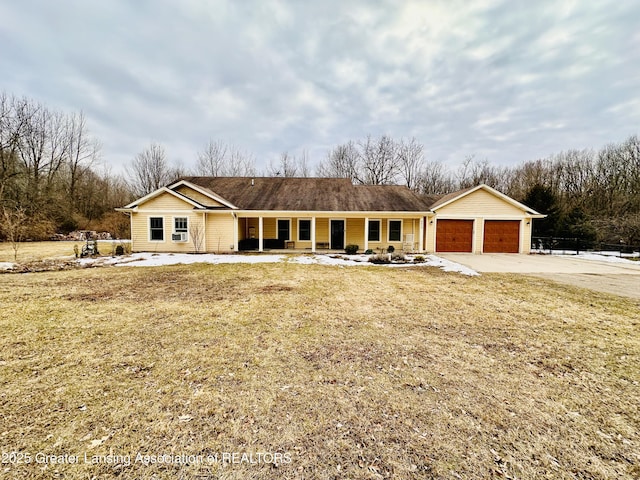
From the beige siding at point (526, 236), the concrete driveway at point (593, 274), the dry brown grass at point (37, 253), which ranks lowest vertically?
the concrete driveway at point (593, 274)

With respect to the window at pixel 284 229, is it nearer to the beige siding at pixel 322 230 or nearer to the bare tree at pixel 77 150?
the beige siding at pixel 322 230

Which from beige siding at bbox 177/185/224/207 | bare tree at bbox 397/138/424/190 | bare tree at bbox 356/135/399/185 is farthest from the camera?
bare tree at bbox 397/138/424/190

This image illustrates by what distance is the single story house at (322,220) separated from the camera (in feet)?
50.0

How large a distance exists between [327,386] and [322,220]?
48.3 feet

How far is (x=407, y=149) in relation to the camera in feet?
104

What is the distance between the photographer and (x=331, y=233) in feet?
56.8

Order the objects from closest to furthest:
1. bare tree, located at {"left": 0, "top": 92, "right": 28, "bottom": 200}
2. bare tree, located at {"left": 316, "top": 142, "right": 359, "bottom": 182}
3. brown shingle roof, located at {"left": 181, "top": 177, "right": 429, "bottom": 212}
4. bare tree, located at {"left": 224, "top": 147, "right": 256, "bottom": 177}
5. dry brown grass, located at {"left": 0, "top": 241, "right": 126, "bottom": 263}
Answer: dry brown grass, located at {"left": 0, "top": 241, "right": 126, "bottom": 263}
brown shingle roof, located at {"left": 181, "top": 177, "right": 429, "bottom": 212}
bare tree, located at {"left": 0, "top": 92, "right": 28, "bottom": 200}
bare tree, located at {"left": 316, "top": 142, "right": 359, "bottom": 182}
bare tree, located at {"left": 224, "top": 147, "right": 256, "bottom": 177}

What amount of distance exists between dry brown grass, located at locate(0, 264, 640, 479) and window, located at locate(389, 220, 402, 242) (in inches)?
441

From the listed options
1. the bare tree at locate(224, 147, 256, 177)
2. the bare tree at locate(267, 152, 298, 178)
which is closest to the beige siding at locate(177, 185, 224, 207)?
the bare tree at locate(224, 147, 256, 177)

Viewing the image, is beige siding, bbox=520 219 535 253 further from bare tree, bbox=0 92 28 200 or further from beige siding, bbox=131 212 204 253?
bare tree, bbox=0 92 28 200

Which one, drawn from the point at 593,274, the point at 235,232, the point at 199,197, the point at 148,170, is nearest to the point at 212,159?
the point at 148,170

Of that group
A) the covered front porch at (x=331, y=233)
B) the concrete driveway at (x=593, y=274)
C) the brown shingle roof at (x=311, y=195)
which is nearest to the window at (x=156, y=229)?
the brown shingle roof at (x=311, y=195)

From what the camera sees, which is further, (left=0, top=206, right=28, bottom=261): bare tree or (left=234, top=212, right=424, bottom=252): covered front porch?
(left=234, top=212, right=424, bottom=252): covered front porch

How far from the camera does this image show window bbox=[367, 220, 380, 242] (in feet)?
56.4
